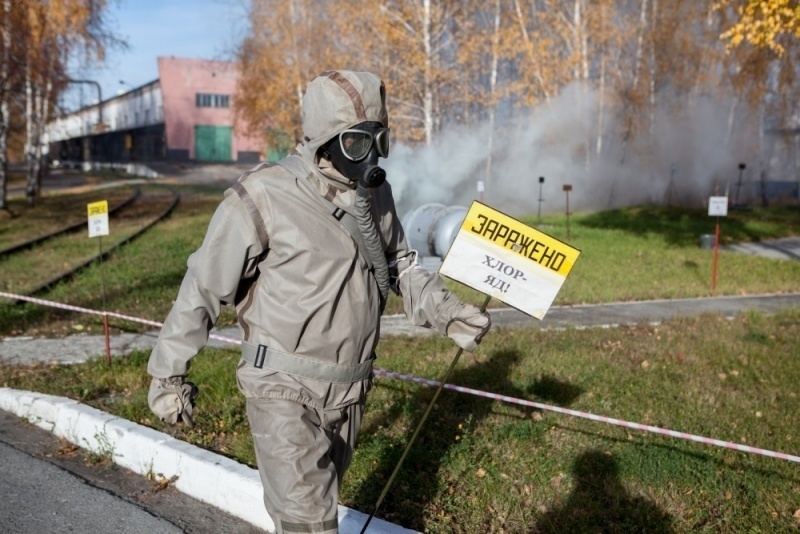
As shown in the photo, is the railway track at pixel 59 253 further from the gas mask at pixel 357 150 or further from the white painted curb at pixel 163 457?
the gas mask at pixel 357 150

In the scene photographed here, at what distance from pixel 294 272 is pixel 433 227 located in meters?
9.41

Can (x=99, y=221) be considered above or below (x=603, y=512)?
above

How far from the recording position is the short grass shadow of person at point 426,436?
4.15 metres

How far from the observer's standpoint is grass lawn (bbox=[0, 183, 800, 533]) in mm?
4090

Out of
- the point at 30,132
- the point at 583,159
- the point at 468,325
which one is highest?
the point at 30,132

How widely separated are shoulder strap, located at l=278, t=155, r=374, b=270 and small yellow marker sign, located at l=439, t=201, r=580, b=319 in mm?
462

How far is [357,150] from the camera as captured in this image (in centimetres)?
278

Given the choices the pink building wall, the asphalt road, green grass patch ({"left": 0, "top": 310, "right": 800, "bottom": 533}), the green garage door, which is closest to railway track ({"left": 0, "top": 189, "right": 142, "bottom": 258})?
green grass patch ({"left": 0, "top": 310, "right": 800, "bottom": 533})

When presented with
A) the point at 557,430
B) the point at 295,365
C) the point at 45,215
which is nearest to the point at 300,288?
the point at 295,365

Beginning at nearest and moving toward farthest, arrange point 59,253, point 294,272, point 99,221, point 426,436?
point 294,272, point 426,436, point 99,221, point 59,253

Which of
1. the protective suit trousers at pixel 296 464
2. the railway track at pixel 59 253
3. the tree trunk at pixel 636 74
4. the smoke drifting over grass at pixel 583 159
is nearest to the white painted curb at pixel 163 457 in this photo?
the protective suit trousers at pixel 296 464

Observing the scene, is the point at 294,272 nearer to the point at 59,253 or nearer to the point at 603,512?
the point at 603,512

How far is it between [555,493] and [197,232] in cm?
1629

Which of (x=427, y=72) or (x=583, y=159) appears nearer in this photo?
(x=427, y=72)
